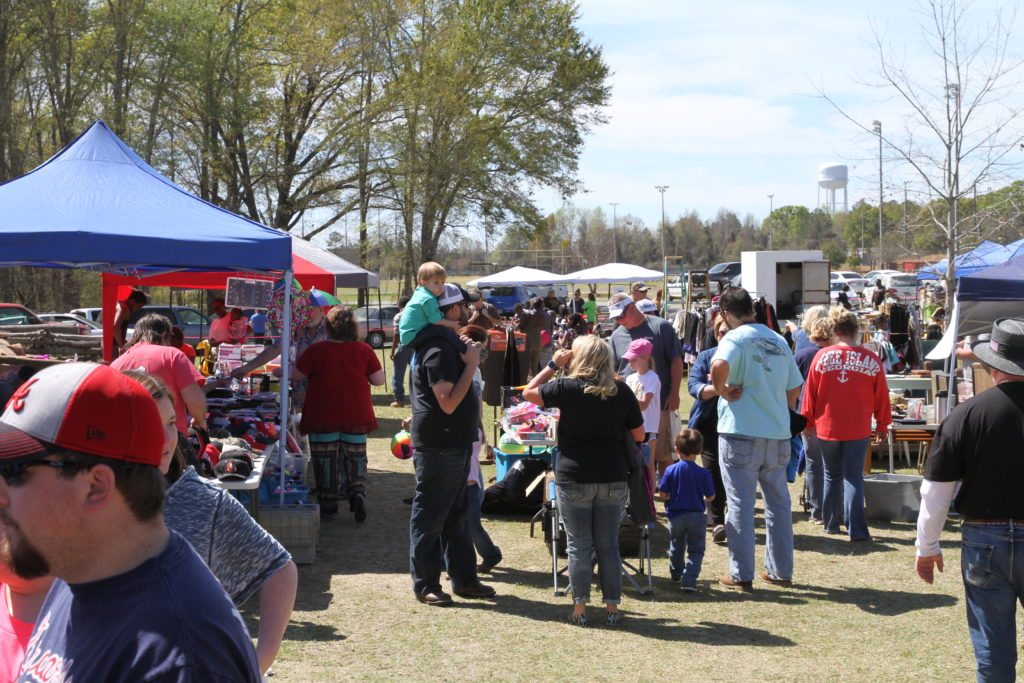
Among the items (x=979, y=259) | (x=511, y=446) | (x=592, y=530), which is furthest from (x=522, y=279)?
(x=592, y=530)

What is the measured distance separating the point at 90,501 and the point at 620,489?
15.8 feet

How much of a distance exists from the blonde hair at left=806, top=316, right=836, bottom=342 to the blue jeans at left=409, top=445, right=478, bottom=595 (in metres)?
3.31

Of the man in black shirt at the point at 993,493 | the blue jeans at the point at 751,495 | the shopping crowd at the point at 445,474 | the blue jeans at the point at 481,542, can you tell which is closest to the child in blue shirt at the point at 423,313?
the shopping crowd at the point at 445,474

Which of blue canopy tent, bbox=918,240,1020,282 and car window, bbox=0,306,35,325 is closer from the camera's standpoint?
blue canopy tent, bbox=918,240,1020,282

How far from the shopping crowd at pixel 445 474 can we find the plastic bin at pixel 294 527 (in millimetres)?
951

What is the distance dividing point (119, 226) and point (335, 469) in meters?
2.80

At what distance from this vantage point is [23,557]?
59.0 inches

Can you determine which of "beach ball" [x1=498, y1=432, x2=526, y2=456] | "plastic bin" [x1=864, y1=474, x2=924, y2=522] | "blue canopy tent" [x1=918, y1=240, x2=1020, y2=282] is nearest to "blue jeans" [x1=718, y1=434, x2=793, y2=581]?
"plastic bin" [x1=864, y1=474, x2=924, y2=522]

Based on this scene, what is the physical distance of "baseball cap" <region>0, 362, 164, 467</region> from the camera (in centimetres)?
149

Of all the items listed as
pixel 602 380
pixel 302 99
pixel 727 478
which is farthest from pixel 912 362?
pixel 302 99

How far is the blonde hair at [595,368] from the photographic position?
5.99m

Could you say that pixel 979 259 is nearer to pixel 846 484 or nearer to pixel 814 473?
pixel 814 473

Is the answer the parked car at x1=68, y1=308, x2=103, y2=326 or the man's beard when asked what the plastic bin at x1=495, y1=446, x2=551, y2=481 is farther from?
the parked car at x1=68, y1=308, x2=103, y2=326

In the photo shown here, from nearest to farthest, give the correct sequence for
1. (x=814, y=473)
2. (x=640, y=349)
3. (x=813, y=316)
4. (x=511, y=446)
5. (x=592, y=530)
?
(x=592, y=530) → (x=640, y=349) → (x=813, y=316) → (x=814, y=473) → (x=511, y=446)
